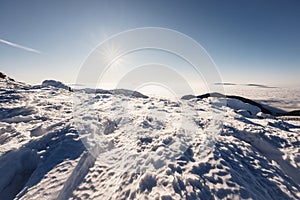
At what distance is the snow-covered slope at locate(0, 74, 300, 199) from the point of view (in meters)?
Answer: 4.82

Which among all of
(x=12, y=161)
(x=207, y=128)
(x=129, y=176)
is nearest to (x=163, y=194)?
(x=129, y=176)

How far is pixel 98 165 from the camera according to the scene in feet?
20.2

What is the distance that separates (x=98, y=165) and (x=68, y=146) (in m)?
1.84

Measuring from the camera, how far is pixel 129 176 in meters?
5.25

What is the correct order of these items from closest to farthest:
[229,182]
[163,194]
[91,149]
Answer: [163,194]
[229,182]
[91,149]

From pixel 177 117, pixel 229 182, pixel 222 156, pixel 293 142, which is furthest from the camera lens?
pixel 177 117

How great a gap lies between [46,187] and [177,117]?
838cm

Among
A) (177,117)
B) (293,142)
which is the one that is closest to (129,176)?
(177,117)

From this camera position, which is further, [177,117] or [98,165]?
[177,117]

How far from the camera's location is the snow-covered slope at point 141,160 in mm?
4820

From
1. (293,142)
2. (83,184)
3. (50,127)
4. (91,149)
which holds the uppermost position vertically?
(50,127)

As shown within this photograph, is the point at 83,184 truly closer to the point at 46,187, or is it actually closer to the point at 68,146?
the point at 46,187

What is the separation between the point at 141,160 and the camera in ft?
19.9

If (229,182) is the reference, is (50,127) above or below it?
above
